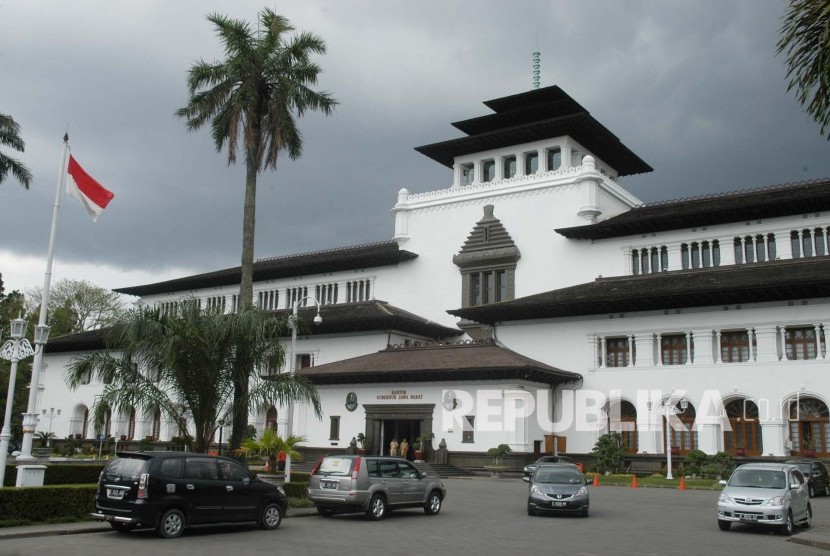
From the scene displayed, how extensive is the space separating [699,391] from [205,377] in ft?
82.7

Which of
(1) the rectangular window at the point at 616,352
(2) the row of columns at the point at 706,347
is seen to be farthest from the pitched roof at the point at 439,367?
(2) the row of columns at the point at 706,347

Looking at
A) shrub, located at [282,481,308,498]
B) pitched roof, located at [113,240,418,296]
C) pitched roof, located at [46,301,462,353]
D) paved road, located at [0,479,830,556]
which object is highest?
pitched roof, located at [113,240,418,296]

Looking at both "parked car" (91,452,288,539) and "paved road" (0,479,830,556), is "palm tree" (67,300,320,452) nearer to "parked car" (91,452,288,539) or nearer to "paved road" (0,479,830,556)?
"paved road" (0,479,830,556)

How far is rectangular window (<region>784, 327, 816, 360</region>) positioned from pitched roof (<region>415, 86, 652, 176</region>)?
17.9 m

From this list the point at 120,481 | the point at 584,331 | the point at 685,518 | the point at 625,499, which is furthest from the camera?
the point at 584,331

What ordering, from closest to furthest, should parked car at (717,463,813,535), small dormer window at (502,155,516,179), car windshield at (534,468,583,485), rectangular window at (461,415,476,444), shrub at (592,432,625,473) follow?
1. parked car at (717,463,813,535)
2. car windshield at (534,468,583,485)
3. shrub at (592,432,625,473)
4. rectangular window at (461,415,476,444)
5. small dormer window at (502,155,516,179)

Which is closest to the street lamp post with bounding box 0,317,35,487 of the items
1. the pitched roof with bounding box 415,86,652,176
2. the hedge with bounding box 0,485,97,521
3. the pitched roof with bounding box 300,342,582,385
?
the hedge with bounding box 0,485,97,521

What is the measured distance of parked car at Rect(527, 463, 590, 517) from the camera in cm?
2198

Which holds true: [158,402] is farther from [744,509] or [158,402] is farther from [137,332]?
[744,509]

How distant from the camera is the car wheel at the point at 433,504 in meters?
22.2

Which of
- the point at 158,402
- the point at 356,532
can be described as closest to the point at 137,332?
the point at 158,402

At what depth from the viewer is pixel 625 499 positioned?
27.7m

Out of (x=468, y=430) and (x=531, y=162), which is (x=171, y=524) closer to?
(x=468, y=430)

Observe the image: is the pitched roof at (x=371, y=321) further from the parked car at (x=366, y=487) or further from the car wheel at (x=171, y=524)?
the car wheel at (x=171, y=524)
